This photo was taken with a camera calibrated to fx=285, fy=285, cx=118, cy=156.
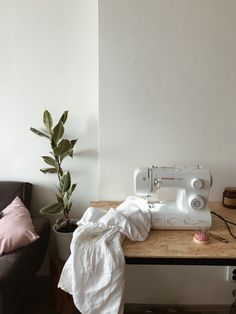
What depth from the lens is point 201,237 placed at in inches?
51.4

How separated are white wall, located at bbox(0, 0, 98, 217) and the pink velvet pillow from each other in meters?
0.33

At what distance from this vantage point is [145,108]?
171 centimetres

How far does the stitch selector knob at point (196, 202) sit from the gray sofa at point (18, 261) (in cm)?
89

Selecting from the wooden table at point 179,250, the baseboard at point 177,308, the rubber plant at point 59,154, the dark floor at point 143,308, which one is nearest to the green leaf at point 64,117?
the rubber plant at point 59,154

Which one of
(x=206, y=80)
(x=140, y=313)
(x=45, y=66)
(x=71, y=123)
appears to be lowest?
(x=140, y=313)

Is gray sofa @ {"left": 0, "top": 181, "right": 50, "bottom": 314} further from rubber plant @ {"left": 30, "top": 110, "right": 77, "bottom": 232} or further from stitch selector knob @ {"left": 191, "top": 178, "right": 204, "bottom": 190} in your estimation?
stitch selector knob @ {"left": 191, "top": 178, "right": 204, "bottom": 190}

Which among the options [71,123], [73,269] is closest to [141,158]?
[71,123]

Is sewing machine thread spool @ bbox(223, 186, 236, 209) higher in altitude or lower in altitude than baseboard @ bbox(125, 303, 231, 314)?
higher

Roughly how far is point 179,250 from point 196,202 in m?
0.28

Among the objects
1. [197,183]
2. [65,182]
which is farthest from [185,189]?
[65,182]

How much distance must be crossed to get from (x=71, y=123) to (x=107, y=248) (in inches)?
38.0

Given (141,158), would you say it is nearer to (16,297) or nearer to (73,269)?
(73,269)

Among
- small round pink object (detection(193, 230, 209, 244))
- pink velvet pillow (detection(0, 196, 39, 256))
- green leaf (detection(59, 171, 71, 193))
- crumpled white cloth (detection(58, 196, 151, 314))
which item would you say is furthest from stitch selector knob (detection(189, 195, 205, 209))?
pink velvet pillow (detection(0, 196, 39, 256))

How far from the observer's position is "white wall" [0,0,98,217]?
1800mm
